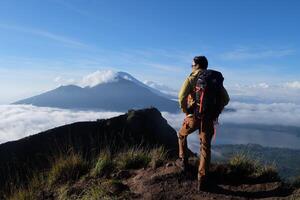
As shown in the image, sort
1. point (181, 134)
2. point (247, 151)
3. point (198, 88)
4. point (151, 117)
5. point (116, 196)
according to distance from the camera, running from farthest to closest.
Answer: point (151, 117)
point (247, 151)
point (181, 134)
point (198, 88)
point (116, 196)

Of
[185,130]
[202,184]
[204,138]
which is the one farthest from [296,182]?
[185,130]

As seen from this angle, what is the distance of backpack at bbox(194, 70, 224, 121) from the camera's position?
348 inches

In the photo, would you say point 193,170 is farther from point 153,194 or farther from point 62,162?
point 62,162

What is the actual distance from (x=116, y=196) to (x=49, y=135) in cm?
2639

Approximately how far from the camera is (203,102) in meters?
8.88

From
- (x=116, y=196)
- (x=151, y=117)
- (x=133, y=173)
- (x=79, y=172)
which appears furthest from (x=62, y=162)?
(x=151, y=117)

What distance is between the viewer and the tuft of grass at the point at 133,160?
10.4m

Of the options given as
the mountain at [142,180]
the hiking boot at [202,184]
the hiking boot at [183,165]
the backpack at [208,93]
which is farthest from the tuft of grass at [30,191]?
the backpack at [208,93]

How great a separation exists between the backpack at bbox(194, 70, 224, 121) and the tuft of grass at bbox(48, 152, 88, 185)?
2.92m

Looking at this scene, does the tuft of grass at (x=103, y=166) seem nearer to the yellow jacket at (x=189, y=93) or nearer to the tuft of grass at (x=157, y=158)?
the tuft of grass at (x=157, y=158)

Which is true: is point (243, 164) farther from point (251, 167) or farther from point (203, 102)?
point (203, 102)

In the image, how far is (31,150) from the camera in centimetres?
3344

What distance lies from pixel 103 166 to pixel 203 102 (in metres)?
2.72

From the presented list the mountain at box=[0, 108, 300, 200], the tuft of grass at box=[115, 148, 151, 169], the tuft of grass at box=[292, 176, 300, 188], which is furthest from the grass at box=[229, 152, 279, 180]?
the tuft of grass at box=[115, 148, 151, 169]
